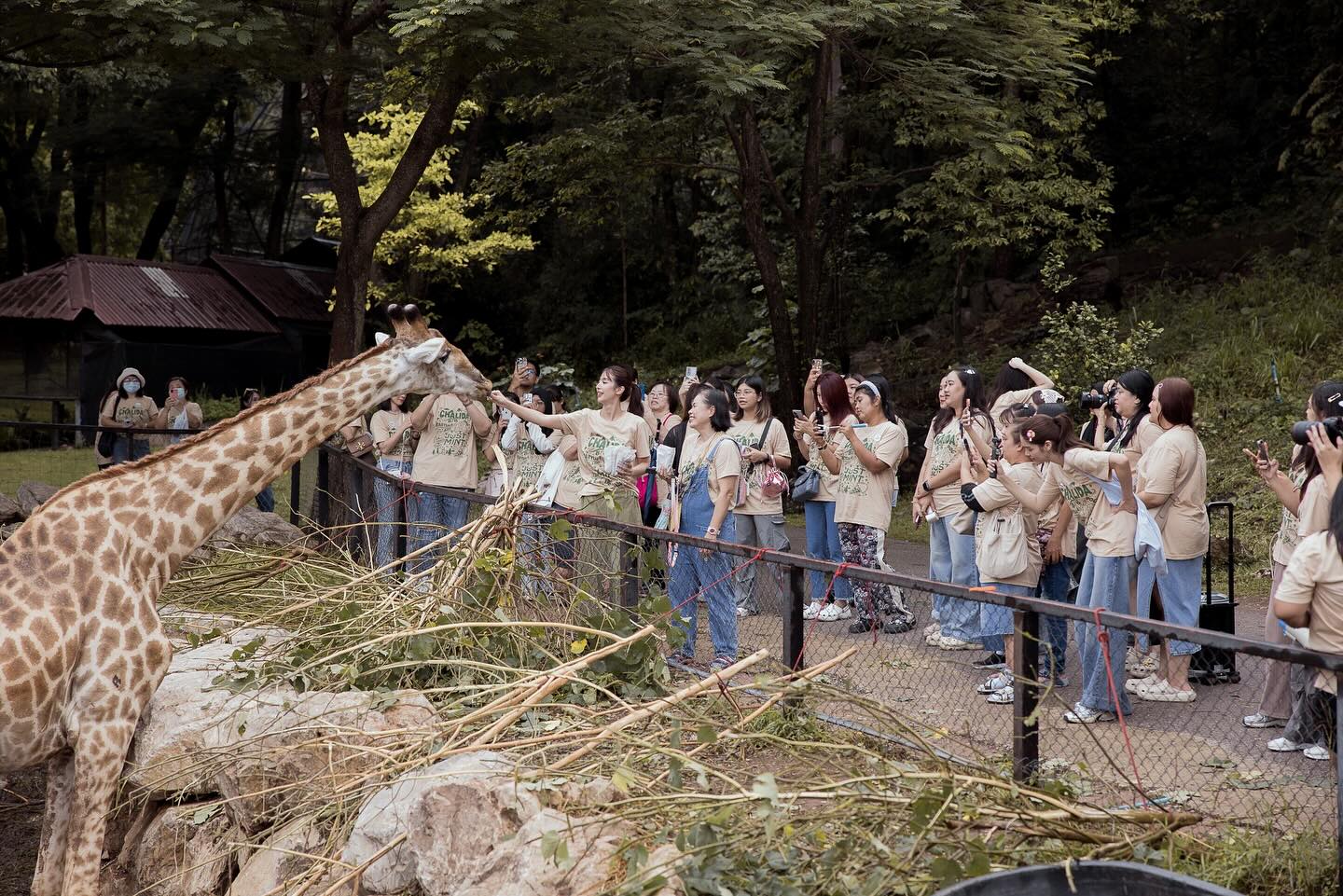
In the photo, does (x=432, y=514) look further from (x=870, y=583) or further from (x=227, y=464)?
(x=870, y=583)

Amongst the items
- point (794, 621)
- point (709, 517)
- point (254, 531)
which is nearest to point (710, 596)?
point (794, 621)

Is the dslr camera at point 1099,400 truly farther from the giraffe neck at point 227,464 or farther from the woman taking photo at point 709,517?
the giraffe neck at point 227,464

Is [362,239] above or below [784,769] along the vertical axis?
above

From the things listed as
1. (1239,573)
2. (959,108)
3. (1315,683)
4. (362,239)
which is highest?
(959,108)

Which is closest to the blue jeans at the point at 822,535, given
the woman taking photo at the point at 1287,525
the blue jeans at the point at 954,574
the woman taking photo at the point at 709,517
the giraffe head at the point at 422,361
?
the blue jeans at the point at 954,574

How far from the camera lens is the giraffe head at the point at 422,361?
651 cm

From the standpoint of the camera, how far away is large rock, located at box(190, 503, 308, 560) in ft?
32.7

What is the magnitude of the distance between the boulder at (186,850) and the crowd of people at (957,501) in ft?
6.81

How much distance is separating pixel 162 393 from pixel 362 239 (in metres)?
14.5

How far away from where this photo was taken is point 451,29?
11609 mm

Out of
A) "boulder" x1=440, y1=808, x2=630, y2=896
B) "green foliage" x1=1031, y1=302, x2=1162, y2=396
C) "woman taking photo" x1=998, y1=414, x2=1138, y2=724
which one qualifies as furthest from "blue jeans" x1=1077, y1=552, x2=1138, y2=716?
"green foliage" x1=1031, y1=302, x2=1162, y2=396

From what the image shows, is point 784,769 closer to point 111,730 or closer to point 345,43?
point 111,730

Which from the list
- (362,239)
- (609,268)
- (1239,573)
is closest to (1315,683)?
(1239,573)

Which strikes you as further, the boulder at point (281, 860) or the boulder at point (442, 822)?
the boulder at point (281, 860)
